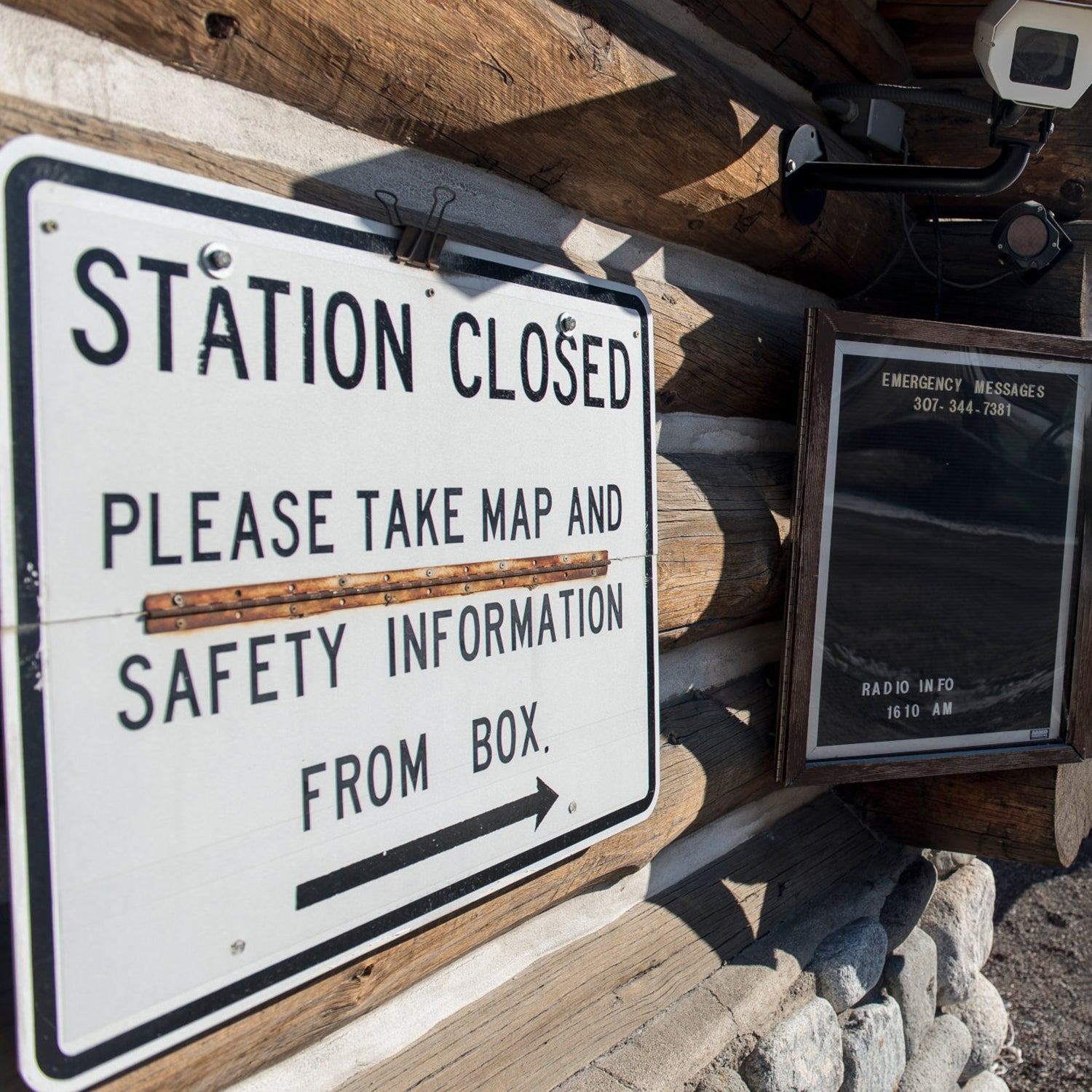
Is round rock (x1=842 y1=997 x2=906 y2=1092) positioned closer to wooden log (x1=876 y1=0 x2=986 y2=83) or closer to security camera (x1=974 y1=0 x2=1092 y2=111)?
security camera (x1=974 y1=0 x2=1092 y2=111)

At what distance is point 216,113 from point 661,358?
0.84 metres

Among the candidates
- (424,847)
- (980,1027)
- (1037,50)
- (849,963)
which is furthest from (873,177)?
(980,1027)

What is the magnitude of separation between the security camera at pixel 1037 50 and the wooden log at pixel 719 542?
768 mm

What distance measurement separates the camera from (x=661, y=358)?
5.21 ft

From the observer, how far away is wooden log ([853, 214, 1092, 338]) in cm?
208

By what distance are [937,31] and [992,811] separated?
A: 1783 mm

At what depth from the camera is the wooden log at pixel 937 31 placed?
200 cm

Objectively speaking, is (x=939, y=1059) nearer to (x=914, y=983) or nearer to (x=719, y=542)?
(x=914, y=983)

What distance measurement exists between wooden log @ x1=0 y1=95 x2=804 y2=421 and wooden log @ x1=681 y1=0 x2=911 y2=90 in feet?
1.60

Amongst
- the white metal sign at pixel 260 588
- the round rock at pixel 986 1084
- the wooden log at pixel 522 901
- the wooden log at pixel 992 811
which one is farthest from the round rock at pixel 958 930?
the white metal sign at pixel 260 588

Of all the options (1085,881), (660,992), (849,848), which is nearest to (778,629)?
(849,848)

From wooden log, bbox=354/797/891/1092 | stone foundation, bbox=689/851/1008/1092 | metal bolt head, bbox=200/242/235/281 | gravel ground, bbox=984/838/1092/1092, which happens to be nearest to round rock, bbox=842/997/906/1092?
stone foundation, bbox=689/851/1008/1092

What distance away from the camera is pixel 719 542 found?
1.69m

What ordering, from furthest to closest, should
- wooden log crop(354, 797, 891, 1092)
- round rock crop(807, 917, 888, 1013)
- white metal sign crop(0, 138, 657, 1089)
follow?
round rock crop(807, 917, 888, 1013) < wooden log crop(354, 797, 891, 1092) < white metal sign crop(0, 138, 657, 1089)
